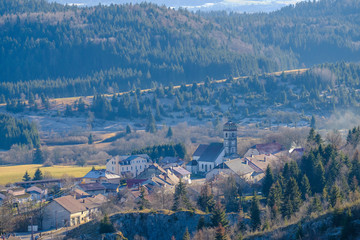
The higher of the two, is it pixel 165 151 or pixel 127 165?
pixel 127 165

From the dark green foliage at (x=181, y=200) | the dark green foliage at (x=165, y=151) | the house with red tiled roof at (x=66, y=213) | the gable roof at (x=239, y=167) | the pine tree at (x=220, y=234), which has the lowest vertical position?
the dark green foliage at (x=165, y=151)

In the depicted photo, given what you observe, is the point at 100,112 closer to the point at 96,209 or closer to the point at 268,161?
the point at 268,161

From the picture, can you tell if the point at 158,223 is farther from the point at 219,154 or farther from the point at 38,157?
the point at 38,157

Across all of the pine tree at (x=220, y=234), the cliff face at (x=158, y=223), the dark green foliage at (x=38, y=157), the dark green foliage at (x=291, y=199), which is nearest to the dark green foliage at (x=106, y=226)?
the cliff face at (x=158, y=223)

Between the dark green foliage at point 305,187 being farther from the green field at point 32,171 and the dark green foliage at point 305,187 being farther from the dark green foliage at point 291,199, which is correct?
the green field at point 32,171

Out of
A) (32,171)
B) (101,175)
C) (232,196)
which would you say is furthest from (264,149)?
(32,171)

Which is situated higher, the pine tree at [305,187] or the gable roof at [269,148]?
the pine tree at [305,187]

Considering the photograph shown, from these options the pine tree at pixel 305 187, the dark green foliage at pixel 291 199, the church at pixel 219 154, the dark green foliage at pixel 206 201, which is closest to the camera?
the dark green foliage at pixel 291 199

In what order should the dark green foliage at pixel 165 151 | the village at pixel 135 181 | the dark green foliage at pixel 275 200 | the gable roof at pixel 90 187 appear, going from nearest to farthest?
1. the dark green foliage at pixel 275 200
2. the village at pixel 135 181
3. the gable roof at pixel 90 187
4. the dark green foliage at pixel 165 151

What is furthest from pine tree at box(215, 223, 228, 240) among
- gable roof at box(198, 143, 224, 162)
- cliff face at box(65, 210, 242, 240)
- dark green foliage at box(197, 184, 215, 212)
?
gable roof at box(198, 143, 224, 162)
